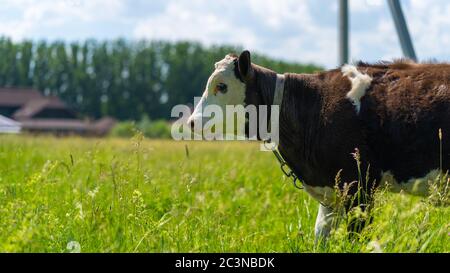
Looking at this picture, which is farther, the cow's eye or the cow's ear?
the cow's eye

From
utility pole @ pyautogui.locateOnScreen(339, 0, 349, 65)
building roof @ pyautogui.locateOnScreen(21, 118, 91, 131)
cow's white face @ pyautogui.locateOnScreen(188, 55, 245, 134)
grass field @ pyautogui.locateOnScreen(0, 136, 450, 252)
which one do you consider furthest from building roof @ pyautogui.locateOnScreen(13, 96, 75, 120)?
cow's white face @ pyautogui.locateOnScreen(188, 55, 245, 134)

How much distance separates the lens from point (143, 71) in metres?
102

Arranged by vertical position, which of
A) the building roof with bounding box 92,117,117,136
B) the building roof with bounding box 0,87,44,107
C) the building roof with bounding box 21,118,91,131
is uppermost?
the building roof with bounding box 0,87,44,107

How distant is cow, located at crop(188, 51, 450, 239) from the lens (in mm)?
6246

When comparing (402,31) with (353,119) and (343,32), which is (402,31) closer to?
(343,32)

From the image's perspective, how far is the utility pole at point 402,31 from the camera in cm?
1231

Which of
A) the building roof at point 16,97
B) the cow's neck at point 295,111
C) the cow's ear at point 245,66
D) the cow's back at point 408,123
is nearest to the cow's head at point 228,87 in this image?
the cow's ear at point 245,66

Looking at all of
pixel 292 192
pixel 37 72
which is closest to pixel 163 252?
pixel 292 192

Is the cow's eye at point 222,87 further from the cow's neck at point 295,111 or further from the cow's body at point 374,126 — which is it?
the cow's body at point 374,126

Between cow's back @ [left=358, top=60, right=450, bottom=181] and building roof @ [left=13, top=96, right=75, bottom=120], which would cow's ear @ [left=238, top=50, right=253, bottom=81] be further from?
building roof @ [left=13, top=96, right=75, bottom=120]

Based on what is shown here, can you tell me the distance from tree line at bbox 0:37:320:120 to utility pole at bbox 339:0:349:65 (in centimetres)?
8192

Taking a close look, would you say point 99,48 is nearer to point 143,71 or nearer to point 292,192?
point 143,71

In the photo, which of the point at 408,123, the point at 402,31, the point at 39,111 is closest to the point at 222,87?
the point at 408,123

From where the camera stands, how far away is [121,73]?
102188 millimetres
